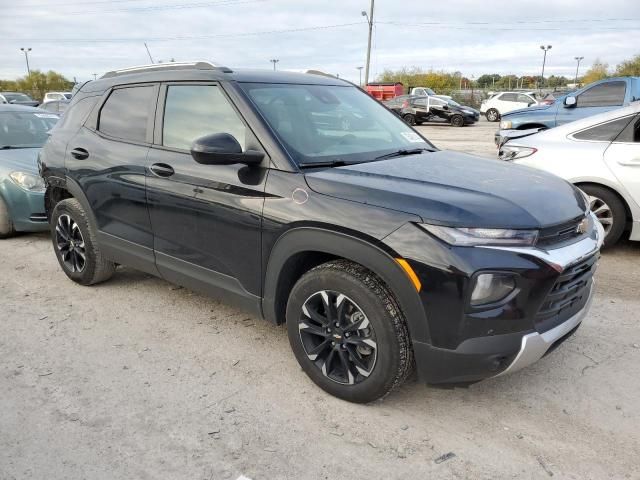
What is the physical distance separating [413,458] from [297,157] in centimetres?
173

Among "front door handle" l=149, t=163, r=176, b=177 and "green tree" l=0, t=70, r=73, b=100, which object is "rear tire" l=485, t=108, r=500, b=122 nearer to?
"front door handle" l=149, t=163, r=176, b=177

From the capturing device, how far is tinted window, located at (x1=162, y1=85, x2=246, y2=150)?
3369 millimetres

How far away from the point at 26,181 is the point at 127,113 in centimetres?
287

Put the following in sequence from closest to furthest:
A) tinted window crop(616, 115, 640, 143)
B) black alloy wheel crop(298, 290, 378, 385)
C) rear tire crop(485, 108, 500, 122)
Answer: black alloy wheel crop(298, 290, 378, 385) → tinted window crop(616, 115, 640, 143) → rear tire crop(485, 108, 500, 122)

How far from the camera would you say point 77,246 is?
4.69 metres

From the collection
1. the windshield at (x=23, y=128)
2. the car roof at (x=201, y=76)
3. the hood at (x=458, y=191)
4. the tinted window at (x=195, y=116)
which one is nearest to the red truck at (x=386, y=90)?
the windshield at (x=23, y=128)

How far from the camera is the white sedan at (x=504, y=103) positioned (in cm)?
2903

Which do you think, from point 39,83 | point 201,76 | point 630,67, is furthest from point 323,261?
point 39,83

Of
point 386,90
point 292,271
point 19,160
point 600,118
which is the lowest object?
point 292,271

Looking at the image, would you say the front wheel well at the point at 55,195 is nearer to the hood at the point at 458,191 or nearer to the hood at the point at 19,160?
the hood at the point at 19,160

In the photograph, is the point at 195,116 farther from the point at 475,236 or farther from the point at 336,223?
the point at 475,236

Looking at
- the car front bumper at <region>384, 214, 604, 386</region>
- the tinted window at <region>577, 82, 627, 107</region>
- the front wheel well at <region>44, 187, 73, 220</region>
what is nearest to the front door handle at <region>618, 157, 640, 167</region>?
the car front bumper at <region>384, 214, 604, 386</region>

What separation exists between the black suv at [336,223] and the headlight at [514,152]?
2.34 meters

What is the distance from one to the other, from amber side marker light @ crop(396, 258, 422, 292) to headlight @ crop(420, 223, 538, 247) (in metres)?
0.19
